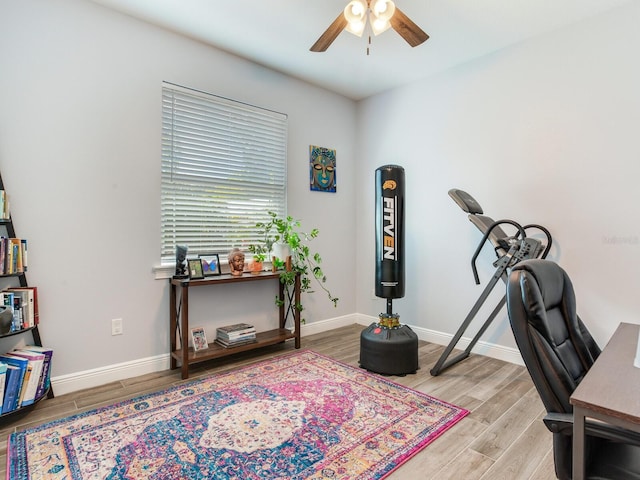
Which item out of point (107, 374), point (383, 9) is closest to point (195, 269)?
point (107, 374)

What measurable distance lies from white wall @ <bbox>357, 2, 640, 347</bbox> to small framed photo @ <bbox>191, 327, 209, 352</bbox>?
6.57 feet

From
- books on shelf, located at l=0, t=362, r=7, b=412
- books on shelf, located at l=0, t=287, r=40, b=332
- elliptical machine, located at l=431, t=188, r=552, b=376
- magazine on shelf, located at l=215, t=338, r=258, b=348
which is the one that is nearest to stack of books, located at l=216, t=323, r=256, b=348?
magazine on shelf, located at l=215, t=338, r=258, b=348

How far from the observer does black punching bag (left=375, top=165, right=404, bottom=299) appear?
9.74 feet

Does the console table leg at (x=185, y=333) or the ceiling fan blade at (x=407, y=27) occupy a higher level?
the ceiling fan blade at (x=407, y=27)

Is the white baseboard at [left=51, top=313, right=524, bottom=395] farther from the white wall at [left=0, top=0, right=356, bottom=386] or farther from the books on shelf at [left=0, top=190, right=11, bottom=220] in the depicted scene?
the books on shelf at [left=0, top=190, right=11, bottom=220]

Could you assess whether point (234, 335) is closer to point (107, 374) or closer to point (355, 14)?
point (107, 374)

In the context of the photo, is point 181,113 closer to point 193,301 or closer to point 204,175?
point 204,175

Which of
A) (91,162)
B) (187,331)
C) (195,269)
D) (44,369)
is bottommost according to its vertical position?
(44,369)

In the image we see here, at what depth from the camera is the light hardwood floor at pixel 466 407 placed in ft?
5.62

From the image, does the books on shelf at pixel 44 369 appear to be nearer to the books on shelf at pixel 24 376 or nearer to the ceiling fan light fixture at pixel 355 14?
the books on shelf at pixel 24 376

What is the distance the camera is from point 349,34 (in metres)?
2.91

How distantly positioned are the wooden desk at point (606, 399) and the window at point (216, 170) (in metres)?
2.77

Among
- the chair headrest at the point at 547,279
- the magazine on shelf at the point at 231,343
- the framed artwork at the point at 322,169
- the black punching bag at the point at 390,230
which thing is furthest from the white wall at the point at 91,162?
the chair headrest at the point at 547,279

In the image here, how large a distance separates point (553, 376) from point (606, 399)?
165 millimetres
